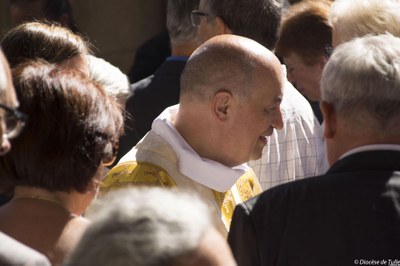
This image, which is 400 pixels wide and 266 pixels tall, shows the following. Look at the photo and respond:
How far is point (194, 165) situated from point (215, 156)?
0.13m

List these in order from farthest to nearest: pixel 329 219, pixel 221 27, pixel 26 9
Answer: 1. pixel 26 9
2. pixel 221 27
3. pixel 329 219

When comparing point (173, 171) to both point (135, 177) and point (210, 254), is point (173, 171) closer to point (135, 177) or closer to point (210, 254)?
point (135, 177)

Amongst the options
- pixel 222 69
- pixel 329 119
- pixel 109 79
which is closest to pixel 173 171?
pixel 222 69

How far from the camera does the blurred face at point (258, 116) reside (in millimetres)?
4082

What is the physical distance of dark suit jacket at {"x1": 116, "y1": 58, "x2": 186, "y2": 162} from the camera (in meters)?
5.41

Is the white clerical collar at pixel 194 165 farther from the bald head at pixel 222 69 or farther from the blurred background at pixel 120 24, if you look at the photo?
the blurred background at pixel 120 24

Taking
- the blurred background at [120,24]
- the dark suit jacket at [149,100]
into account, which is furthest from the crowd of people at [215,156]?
the blurred background at [120,24]

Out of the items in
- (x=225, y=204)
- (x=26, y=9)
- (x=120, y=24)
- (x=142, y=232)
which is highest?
(x=142, y=232)

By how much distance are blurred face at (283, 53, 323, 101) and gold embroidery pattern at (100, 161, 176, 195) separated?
2075mm

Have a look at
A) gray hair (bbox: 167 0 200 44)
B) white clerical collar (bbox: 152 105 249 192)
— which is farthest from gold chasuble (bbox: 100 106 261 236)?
gray hair (bbox: 167 0 200 44)

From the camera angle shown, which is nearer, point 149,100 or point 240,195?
point 240,195

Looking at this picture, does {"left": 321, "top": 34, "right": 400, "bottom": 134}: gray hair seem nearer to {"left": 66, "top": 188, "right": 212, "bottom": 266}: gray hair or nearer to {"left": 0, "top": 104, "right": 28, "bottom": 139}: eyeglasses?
{"left": 0, "top": 104, "right": 28, "bottom": 139}: eyeglasses

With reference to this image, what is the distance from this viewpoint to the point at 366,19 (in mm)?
4863

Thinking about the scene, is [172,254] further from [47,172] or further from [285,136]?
[285,136]
